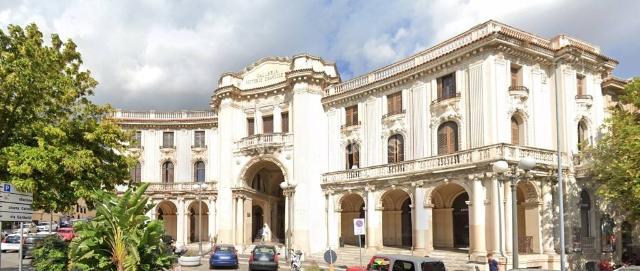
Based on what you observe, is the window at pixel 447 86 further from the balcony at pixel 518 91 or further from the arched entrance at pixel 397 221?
the arched entrance at pixel 397 221

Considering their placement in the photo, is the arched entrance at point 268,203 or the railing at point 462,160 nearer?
the railing at point 462,160

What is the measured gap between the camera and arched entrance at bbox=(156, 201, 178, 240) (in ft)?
161

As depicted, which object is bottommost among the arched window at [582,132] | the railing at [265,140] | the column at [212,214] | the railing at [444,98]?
the column at [212,214]

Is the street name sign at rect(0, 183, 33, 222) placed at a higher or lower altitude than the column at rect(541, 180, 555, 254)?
higher

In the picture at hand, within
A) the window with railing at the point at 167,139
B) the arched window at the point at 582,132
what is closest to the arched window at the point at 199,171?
the window with railing at the point at 167,139

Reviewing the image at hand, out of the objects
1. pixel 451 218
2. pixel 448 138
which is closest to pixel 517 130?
pixel 448 138

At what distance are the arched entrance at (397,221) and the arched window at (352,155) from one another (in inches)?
134

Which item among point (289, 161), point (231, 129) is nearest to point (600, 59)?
point (289, 161)

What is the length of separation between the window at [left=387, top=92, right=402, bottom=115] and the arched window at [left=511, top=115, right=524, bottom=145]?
7.06m

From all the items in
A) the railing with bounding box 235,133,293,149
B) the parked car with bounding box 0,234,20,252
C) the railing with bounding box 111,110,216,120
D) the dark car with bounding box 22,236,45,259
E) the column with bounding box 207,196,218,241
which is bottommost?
the parked car with bounding box 0,234,20,252

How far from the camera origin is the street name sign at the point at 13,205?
42.3 feet

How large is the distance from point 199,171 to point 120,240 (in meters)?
36.5

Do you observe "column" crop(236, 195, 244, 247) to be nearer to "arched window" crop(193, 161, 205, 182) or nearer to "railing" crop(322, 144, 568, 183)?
"arched window" crop(193, 161, 205, 182)

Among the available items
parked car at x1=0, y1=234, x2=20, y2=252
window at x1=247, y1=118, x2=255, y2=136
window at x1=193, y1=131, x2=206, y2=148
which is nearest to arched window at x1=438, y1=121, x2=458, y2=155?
window at x1=247, y1=118, x2=255, y2=136
